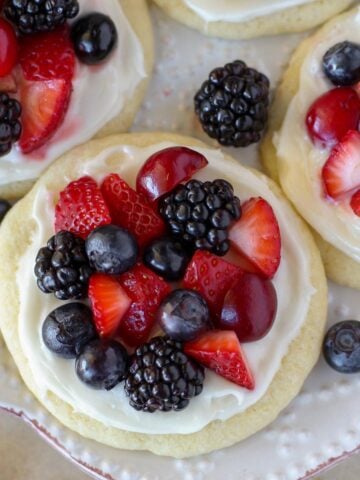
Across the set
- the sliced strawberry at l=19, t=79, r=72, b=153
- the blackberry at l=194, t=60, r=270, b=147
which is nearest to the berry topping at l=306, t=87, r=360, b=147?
the blackberry at l=194, t=60, r=270, b=147

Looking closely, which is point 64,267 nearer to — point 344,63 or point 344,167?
point 344,167

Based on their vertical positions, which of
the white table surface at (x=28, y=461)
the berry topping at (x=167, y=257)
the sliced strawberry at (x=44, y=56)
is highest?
the sliced strawberry at (x=44, y=56)

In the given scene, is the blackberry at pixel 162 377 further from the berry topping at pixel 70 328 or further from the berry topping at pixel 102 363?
the berry topping at pixel 70 328

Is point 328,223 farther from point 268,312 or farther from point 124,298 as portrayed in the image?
point 124,298

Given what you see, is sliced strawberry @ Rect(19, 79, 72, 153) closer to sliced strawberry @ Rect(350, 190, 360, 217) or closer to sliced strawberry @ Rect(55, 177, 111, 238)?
sliced strawberry @ Rect(55, 177, 111, 238)

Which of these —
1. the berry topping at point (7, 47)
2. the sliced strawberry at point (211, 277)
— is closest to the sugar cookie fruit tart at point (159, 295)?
the sliced strawberry at point (211, 277)

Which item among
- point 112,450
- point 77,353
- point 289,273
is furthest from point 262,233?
point 112,450
